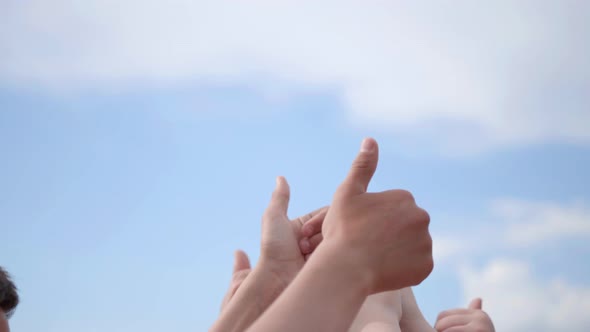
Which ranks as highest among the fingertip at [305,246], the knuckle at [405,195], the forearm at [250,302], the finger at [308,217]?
the knuckle at [405,195]

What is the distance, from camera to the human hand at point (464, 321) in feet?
11.2

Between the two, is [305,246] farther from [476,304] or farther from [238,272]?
[476,304]

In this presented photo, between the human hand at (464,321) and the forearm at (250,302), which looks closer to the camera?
the forearm at (250,302)

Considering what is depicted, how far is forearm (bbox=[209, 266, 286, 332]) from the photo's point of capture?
125 inches

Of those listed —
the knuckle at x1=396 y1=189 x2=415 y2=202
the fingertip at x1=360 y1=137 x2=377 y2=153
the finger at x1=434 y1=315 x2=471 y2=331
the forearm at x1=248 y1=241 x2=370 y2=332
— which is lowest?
the finger at x1=434 y1=315 x2=471 y2=331

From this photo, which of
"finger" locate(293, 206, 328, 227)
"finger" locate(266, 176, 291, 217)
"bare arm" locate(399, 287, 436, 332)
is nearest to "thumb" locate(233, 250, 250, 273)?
"finger" locate(266, 176, 291, 217)

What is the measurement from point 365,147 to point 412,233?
282 millimetres

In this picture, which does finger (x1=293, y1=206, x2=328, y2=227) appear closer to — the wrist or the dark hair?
the wrist

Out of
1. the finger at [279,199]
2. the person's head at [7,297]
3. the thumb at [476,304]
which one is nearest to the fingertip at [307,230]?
the finger at [279,199]

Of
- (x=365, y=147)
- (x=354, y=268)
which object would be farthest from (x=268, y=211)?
(x=354, y=268)

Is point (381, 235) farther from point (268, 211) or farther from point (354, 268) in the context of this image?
point (268, 211)

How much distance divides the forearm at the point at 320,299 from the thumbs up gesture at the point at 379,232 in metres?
0.03

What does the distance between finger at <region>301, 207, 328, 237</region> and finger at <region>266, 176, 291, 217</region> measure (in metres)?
0.24

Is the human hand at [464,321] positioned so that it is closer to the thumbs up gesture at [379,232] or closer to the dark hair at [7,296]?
the thumbs up gesture at [379,232]
